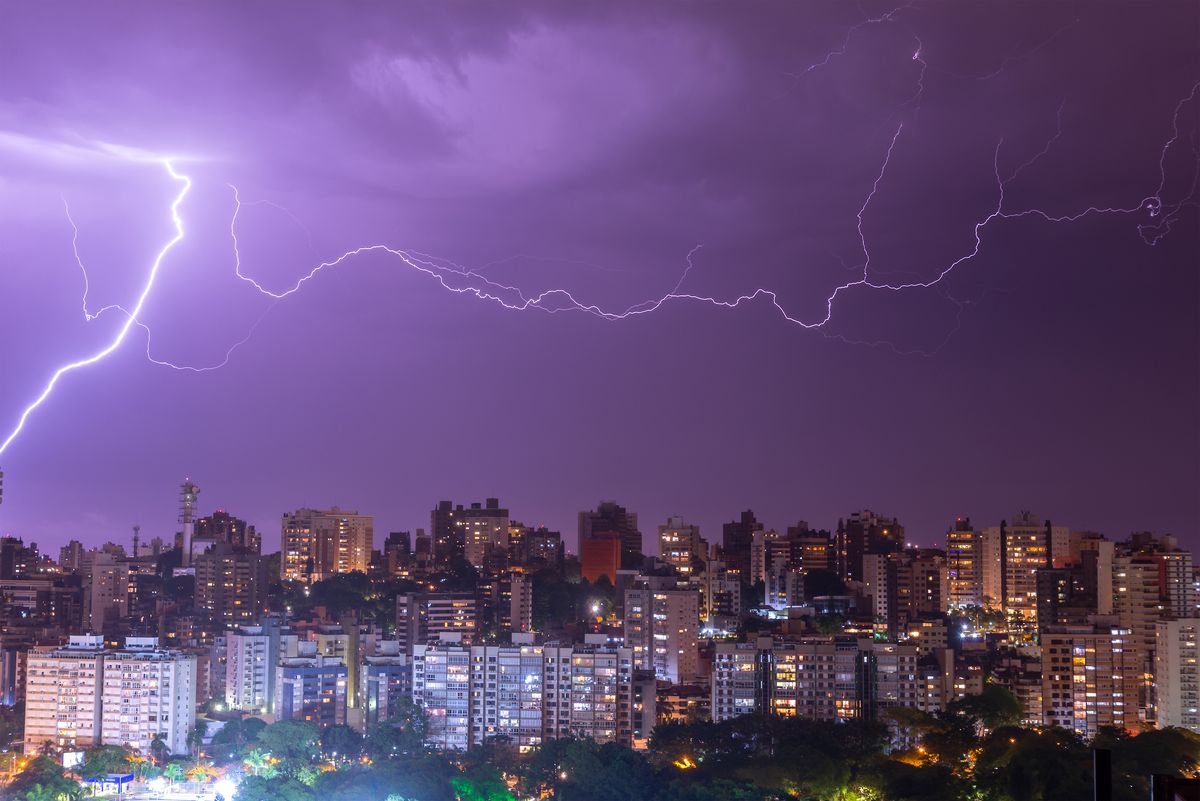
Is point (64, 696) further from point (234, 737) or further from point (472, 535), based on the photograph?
point (472, 535)

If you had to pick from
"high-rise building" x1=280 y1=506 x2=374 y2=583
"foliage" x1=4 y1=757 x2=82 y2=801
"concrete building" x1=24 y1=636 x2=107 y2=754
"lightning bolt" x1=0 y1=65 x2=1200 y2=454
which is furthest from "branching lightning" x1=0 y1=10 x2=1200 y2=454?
"high-rise building" x1=280 y1=506 x2=374 y2=583

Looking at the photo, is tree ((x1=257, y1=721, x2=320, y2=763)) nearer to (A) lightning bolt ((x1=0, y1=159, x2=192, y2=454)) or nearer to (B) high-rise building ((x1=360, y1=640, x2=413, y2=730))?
(B) high-rise building ((x1=360, y1=640, x2=413, y2=730))

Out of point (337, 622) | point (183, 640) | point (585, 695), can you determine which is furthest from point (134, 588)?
point (585, 695)

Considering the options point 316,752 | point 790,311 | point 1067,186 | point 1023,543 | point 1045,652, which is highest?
point 1067,186

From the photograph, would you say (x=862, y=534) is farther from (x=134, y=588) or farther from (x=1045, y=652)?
(x=134, y=588)

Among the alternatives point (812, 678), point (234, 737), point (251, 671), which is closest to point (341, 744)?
point (234, 737)
